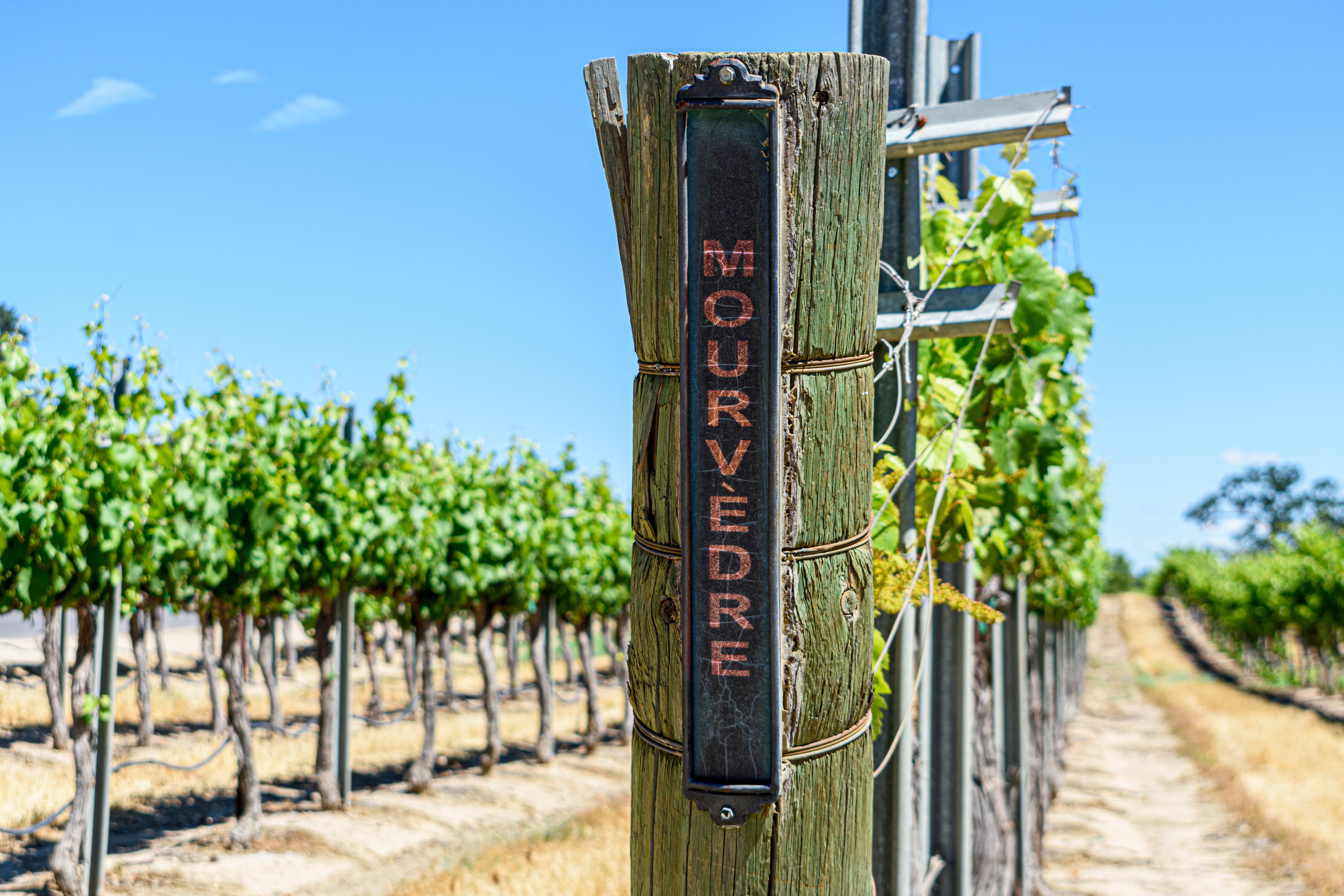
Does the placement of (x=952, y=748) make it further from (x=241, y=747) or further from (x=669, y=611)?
(x=241, y=747)

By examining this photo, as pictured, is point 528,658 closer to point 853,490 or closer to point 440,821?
point 440,821

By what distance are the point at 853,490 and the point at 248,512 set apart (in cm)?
948

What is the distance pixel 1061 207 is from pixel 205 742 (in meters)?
15.3

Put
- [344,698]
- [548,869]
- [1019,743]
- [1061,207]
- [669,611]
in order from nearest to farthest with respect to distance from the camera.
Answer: [669,611], [1061,207], [1019,743], [548,869], [344,698]

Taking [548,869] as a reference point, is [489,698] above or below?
above

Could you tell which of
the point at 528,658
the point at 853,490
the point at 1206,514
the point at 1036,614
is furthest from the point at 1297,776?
the point at 1206,514

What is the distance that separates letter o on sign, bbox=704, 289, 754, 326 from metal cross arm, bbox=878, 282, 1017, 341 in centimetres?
164

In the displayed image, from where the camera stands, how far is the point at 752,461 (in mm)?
1541

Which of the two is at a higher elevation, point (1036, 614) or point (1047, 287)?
point (1047, 287)

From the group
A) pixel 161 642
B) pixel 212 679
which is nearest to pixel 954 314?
pixel 212 679

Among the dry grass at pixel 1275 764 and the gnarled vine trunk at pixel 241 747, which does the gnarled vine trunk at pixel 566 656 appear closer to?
the gnarled vine trunk at pixel 241 747

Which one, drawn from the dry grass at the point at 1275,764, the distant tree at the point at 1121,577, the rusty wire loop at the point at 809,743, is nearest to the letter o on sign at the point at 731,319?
the rusty wire loop at the point at 809,743

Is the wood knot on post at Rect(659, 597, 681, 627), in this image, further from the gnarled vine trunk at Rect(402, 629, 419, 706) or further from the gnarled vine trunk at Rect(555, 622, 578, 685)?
the gnarled vine trunk at Rect(555, 622, 578, 685)

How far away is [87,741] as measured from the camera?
8375 mm
